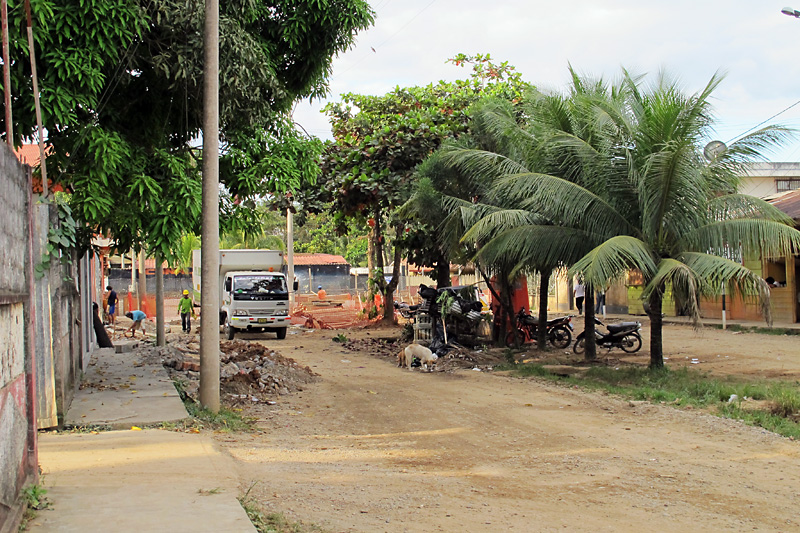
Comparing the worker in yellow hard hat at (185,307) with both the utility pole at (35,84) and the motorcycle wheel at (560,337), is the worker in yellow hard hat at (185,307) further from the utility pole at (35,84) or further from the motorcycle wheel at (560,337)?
the utility pole at (35,84)

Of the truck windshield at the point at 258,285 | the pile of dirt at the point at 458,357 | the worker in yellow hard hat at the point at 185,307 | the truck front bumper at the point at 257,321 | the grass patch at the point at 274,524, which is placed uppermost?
the truck windshield at the point at 258,285

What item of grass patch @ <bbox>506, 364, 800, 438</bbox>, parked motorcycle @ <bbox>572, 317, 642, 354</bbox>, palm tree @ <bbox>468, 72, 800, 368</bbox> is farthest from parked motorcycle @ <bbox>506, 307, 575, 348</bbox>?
palm tree @ <bbox>468, 72, 800, 368</bbox>

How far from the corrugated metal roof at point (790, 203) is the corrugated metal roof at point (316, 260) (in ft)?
129

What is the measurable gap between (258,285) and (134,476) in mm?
17948

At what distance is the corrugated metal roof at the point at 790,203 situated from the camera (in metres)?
21.4

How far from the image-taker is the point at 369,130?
2202cm

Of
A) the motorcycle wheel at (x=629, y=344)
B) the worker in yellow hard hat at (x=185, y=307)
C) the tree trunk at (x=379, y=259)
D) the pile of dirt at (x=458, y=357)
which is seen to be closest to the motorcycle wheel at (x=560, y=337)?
the motorcycle wheel at (x=629, y=344)

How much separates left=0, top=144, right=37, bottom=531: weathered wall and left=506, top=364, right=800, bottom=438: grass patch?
26.9 feet

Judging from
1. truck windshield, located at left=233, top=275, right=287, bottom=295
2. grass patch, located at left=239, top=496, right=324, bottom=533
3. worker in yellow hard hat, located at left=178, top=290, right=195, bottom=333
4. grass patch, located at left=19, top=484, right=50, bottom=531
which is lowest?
grass patch, located at left=239, top=496, right=324, bottom=533

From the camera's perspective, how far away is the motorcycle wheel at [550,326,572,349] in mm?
19198

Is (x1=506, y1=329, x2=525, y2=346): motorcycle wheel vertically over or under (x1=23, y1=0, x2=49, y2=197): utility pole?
under

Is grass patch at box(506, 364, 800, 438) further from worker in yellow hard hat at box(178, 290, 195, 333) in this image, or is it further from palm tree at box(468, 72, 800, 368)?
worker in yellow hard hat at box(178, 290, 195, 333)

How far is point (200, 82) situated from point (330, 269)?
4913 cm

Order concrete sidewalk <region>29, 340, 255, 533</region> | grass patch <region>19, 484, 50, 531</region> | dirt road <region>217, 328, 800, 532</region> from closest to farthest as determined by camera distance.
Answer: grass patch <region>19, 484, 50, 531</region>
concrete sidewalk <region>29, 340, 255, 533</region>
dirt road <region>217, 328, 800, 532</region>
